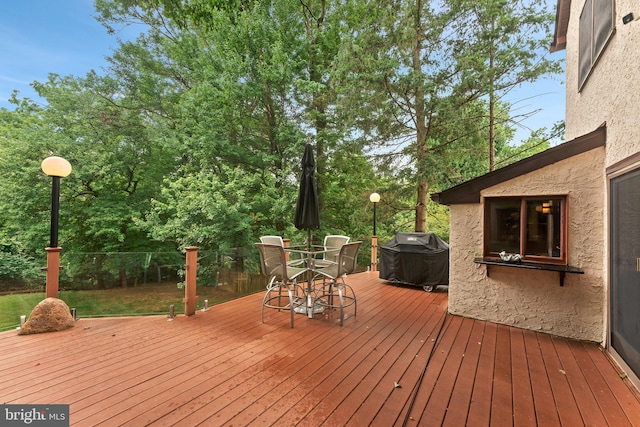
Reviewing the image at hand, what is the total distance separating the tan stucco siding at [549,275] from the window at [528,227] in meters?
0.09

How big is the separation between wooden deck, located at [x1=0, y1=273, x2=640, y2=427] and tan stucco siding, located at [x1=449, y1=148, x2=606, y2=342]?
0.24 meters

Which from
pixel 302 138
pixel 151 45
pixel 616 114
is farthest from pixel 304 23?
pixel 616 114

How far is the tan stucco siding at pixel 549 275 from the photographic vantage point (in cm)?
300

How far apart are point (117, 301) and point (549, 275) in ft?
19.3

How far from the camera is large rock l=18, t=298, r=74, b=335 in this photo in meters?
3.03

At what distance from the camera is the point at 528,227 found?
3.46 meters

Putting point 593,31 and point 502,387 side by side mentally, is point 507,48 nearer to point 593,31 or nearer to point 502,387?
point 593,31

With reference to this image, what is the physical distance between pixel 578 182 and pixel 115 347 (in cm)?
544

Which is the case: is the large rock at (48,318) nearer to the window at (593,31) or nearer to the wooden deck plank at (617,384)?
the wooden deck plank at (617,384)

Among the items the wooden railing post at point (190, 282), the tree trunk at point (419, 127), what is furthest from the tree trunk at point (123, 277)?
the tree trunk at point (419, 127)

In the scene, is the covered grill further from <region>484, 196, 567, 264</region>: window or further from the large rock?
the large rock

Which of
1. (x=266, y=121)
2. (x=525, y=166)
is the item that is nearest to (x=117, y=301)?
(x=525, y=166)

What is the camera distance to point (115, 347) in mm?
2742

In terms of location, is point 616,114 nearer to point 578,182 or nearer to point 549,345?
point 578,182
